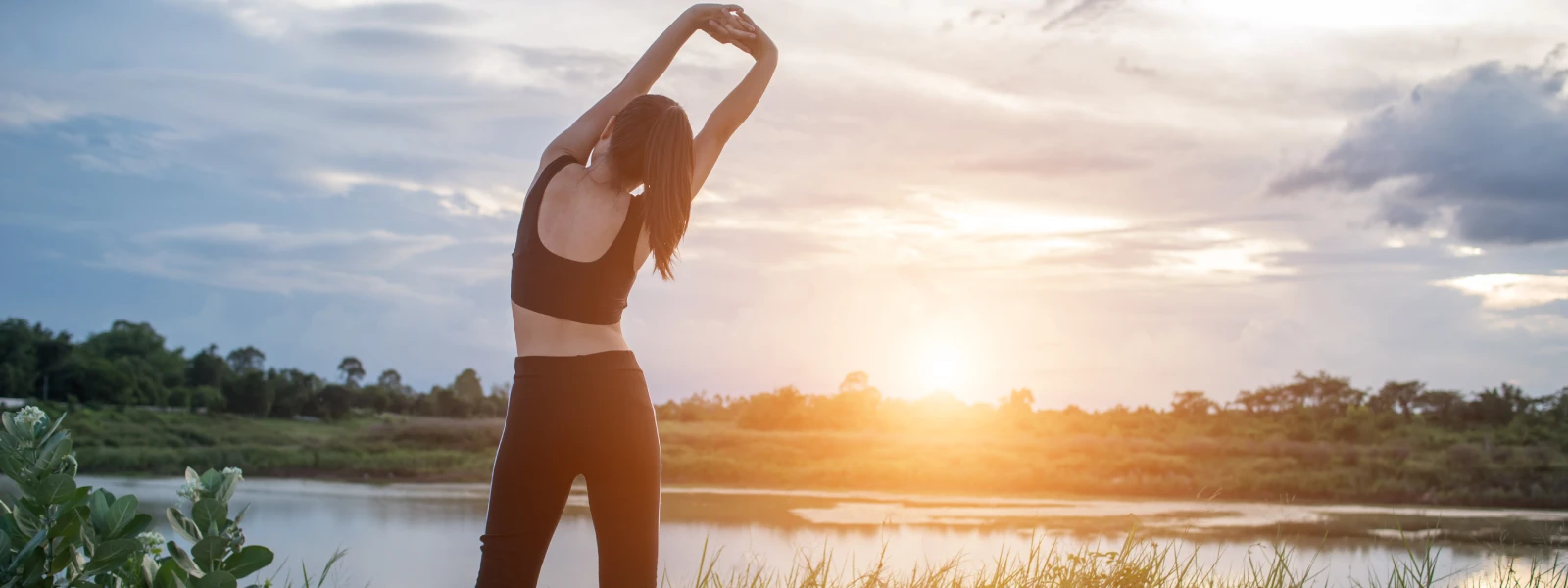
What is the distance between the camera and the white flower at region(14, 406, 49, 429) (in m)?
1.95

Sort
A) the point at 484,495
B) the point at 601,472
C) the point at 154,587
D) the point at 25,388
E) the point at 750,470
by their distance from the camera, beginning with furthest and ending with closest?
the point at 25,388, the point at 750,470, the point at 484,495, the point at 601,472, the point at 154,587

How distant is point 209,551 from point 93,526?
36cm

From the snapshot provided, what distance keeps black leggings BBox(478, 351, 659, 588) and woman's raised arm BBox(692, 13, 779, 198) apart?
0.45 meters

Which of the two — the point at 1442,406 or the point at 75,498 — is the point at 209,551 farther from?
the point at 1442,406

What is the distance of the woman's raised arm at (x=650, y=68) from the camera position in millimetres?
2236

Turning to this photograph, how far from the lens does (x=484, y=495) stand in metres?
13.4

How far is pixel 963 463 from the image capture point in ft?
47.8

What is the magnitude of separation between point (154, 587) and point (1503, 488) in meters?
16.1

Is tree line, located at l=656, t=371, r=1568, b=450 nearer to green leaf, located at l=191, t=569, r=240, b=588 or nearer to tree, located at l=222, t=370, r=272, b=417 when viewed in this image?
tree, located at l=222, t=370, r=272, b=417

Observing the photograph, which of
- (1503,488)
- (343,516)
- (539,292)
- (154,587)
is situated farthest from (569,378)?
(1503,488)

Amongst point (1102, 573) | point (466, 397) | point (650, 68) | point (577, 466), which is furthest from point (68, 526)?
point (466, 397)

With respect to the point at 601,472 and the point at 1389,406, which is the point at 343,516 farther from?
the point at 1389,406

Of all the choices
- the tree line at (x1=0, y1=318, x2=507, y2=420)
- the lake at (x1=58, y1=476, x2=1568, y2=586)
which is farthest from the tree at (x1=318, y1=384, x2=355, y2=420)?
the lake at (x1=58, y1=476, x2=1568, y2=586)

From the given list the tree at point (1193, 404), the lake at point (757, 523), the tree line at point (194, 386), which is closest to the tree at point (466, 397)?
the tree line at point (194, 386)
